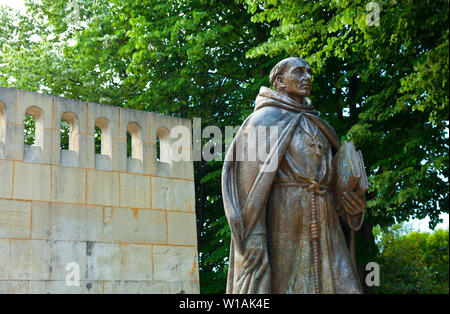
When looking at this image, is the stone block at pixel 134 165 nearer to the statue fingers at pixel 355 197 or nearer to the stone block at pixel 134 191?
the stone block at pixel 134 191

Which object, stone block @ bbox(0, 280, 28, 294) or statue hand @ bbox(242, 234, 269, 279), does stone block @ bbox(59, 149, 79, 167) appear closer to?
stone block @ bbox(0, 280, 28, 294)

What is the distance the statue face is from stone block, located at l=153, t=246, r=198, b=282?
617cm

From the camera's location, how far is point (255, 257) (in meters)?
5.18

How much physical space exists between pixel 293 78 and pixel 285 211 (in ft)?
4.04

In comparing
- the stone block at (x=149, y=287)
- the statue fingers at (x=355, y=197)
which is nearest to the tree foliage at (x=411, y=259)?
the stone block at (x=149, y=287)

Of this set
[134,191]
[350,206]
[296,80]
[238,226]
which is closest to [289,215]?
[238,226]

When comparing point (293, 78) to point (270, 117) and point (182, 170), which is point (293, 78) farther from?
point (182, 170)

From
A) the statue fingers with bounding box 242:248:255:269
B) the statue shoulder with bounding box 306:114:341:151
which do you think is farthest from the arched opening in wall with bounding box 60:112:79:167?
the statue fingers with bounding box 242:248:255:269

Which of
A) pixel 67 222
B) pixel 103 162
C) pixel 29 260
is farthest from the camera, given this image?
pixel 103 162

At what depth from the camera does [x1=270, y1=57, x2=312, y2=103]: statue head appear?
5.87m

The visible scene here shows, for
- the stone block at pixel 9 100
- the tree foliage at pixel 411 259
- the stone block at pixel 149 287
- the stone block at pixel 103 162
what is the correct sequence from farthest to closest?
the tree foliage at pixel 411 259, the stone block at pixel 103 162, the stone block at pixel 149 287, the stone block at pixel 9 100

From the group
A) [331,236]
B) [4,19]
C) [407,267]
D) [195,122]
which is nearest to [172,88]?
[195,122]

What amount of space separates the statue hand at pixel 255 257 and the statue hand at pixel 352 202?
801 mm

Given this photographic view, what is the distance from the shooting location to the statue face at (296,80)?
587 cm
